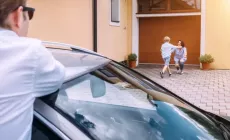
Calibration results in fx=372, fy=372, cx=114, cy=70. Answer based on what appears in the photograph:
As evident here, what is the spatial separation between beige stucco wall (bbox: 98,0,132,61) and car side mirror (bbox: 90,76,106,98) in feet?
35.9

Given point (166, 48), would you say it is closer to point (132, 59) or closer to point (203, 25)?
point (132, 59)

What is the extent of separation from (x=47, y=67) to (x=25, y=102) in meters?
0.17

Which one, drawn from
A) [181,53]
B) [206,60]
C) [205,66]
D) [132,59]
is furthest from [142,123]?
[132,59]

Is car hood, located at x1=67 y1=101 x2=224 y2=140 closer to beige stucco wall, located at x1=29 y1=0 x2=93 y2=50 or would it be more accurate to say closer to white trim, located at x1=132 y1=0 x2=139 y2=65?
beige stucco wall, located at x1=29 y1=0 x2=93 y2=50

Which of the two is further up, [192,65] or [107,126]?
[107,126]

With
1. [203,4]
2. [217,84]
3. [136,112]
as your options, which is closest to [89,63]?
[136,112]

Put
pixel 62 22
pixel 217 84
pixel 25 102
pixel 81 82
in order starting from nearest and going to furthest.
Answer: pixel 25 102, pixel 81 82, pixel 62 22, pixel 217 84

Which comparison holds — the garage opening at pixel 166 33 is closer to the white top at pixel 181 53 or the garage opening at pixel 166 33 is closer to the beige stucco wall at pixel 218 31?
the beige stucco wall at pixel 218 31

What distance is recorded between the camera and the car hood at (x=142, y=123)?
1.79 metres

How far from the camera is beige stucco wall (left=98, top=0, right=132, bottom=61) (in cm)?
1323

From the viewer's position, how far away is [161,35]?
17.1 metres

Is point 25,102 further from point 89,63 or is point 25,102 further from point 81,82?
point 89,63

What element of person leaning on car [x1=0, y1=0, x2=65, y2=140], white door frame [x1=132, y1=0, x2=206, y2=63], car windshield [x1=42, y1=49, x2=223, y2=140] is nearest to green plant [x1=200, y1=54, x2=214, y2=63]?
white door frame [x1=132, y1=0, x2=206, y2=63]

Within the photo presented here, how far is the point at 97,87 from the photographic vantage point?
2.09m
